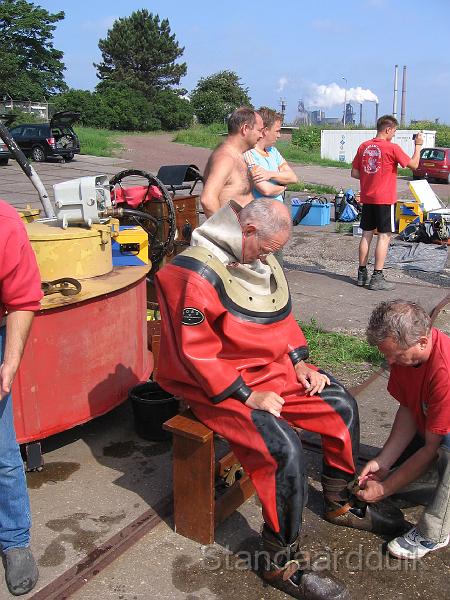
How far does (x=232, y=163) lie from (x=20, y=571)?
2740 millimetres

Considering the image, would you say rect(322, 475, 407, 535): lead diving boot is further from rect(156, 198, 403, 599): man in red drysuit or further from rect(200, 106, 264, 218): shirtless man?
rect(200, 106, 264, 218): shirtless man

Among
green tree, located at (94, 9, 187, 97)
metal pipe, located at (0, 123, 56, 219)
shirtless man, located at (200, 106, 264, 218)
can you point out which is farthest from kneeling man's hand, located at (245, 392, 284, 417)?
green tree, located at (94, 9, 187, 97)

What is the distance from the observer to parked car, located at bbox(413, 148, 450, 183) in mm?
22109

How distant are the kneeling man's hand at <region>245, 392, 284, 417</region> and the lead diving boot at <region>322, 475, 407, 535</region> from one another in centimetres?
56

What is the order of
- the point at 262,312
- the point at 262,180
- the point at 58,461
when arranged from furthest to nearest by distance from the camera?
the point at 262,180, the point at 58,461, the point at 262,312

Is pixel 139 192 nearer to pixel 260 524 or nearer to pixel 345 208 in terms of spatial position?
pixel 260 524

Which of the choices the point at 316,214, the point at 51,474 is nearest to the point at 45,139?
the point at 316,214

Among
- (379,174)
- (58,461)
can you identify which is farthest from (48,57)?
(58,461)

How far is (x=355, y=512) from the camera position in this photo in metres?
2.89

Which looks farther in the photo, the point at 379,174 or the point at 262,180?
the point at 379,174

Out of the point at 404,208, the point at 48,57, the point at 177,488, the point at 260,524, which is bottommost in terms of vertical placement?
the point at 260,524

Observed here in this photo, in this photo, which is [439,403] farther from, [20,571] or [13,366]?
[20,571]

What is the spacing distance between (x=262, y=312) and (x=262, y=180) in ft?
7.50

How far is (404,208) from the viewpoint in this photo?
10.2 meters
